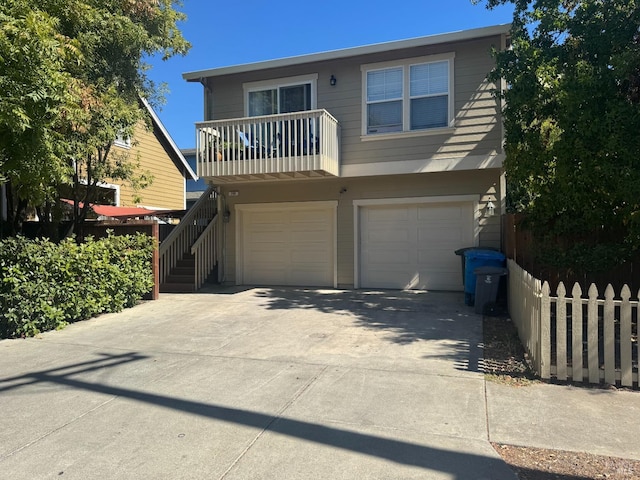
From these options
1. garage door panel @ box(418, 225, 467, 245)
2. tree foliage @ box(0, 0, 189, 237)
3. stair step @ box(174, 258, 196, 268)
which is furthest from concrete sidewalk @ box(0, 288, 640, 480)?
stair step @ box(174, 258, 196, 268)

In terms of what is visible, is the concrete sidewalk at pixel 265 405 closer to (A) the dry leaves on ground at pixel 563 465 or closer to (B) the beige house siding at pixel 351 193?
(A) the dry leaves on ground at pixel 563 465

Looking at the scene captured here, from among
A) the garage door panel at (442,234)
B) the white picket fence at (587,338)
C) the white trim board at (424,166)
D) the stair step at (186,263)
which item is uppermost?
the white trim board at (424,166)

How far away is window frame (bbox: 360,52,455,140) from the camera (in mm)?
11000

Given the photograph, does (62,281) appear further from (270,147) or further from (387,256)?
(387,256)

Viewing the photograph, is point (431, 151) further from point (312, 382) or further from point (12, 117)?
point (12, 117)

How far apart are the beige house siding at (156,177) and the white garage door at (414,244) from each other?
28.6ft

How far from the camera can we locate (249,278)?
13133mm

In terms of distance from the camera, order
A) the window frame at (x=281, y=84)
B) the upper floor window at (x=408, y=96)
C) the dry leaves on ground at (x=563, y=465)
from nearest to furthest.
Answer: the dry leaves on ground at (x=563, y=465) → the upper floor window at (x=408, y=96) → the window frame at (x=281, y=84)

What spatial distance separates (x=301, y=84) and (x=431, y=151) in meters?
3.85

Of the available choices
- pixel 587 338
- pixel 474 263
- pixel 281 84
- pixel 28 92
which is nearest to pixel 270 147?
pixel 281 84

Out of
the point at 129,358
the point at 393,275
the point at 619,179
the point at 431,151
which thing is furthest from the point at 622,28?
the point at 129,358

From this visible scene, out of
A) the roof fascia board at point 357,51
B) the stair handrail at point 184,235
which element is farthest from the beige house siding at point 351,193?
the roof fascia board at point 357,51

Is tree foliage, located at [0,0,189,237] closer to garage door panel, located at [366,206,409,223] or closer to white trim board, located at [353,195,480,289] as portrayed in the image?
white trim board, located at [353,195,480,289]

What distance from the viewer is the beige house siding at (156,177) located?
16.6 metres
